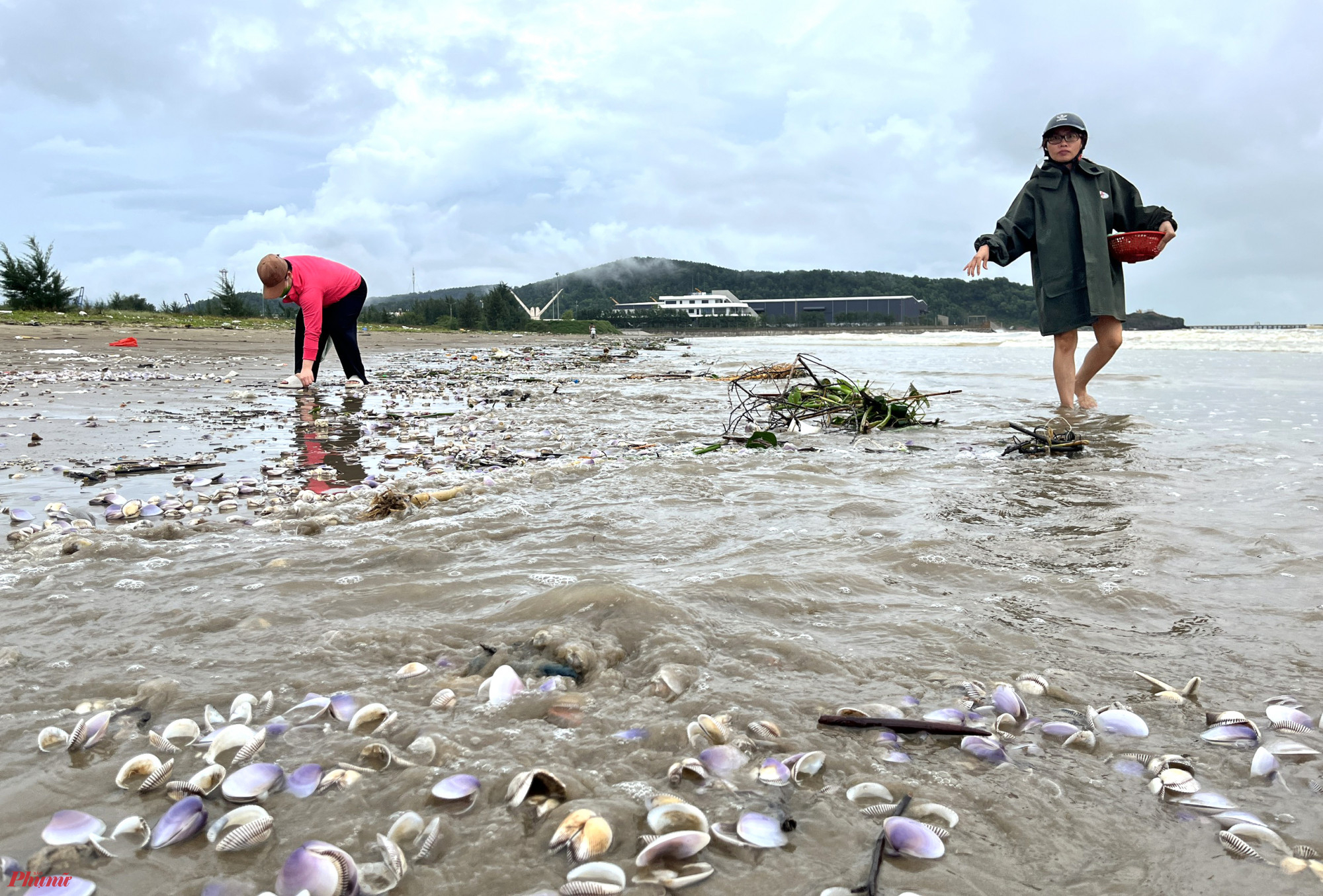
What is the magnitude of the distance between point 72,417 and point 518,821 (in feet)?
25.2

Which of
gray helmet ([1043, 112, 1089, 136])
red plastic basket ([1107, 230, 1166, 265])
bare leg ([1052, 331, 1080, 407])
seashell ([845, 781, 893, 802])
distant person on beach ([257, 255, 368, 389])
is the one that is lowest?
seashell ([845, 781, 893, 802])

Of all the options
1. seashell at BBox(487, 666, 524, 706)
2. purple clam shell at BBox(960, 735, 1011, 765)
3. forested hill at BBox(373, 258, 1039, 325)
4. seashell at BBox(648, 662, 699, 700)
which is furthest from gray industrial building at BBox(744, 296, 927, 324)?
A: purple clam shell at BBox(960, 735, 1011, 765)

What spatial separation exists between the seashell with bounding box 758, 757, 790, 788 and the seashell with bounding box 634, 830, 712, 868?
23cm

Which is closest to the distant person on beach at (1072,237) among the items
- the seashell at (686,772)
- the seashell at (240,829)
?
the seashell at (686,772)

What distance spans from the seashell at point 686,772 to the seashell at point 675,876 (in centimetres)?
23

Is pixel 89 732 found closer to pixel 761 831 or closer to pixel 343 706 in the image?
pixel 343 706

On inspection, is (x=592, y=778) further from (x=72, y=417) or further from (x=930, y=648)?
(x=72, y=417)

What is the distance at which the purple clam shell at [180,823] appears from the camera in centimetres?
129

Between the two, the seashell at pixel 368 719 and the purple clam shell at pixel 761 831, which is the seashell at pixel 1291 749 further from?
the seashell at pixel 368 719

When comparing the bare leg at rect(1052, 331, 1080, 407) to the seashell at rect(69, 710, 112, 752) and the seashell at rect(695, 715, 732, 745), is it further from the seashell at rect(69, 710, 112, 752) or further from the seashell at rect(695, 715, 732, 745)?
the seashell at rect(69, 710, 112, 752)

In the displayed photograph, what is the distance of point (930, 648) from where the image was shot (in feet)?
6.93

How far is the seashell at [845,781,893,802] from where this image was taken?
1426 mm

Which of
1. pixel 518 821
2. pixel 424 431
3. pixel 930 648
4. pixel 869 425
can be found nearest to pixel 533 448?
pixel 424 431

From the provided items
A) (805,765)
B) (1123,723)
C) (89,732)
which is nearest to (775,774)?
(805,765)
